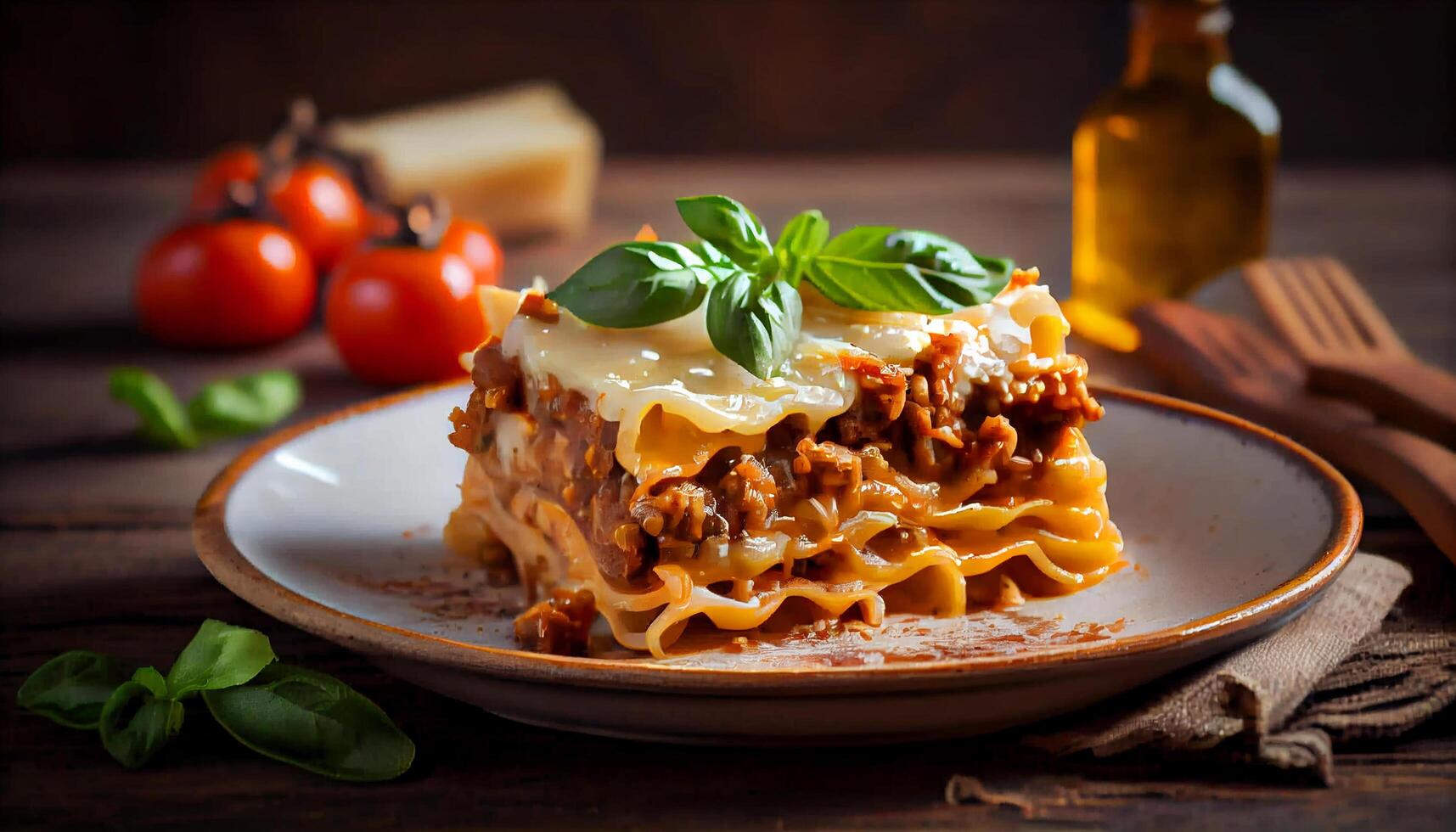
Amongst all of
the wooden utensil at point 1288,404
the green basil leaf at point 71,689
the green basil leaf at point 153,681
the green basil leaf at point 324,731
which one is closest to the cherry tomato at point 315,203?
the wooden utensil at point 1288,404

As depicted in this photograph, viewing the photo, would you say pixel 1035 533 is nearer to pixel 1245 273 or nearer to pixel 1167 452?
pixel 1167 452

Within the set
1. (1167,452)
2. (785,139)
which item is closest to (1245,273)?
(1167,452)

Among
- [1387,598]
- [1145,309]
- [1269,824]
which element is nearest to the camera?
[1269,824]

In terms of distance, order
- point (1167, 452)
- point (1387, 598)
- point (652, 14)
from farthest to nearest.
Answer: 1. point (652, 14)
2. point (1167, 452)
3. point (1387, 598)

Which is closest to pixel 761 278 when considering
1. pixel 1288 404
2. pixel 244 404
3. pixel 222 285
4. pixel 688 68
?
pixel 1288 404

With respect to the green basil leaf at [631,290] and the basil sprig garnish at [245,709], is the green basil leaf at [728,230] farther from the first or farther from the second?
the basil sprig garnish at [245,709]

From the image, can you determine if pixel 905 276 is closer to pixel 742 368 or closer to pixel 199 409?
pixel 742 368

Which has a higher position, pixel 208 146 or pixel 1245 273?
pixel 1245 273
